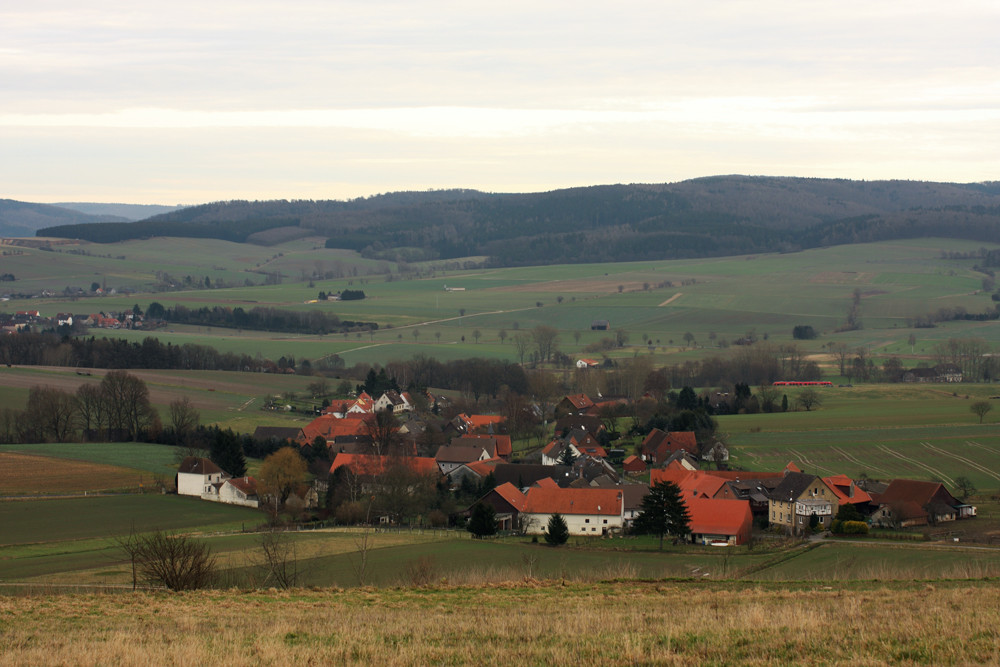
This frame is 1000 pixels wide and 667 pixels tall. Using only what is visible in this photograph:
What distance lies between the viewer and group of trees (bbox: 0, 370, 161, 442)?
6000cm

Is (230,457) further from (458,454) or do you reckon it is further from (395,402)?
(395,402)

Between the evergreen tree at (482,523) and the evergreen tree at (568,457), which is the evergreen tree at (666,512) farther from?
the evergreen tree at (568,457)

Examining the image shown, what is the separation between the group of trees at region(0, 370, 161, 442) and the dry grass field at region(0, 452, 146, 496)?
32.2ft

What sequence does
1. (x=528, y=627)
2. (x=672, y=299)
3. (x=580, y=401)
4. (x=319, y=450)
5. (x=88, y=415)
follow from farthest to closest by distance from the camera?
(x=672, y=299) → (x=580, y=401) → (x=88, y=415) → (x=319, y=450) → (x=528, y=627)

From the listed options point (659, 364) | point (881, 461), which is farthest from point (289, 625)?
point (659, 364)

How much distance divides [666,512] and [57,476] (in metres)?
27.1

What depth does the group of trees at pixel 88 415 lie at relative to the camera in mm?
60000

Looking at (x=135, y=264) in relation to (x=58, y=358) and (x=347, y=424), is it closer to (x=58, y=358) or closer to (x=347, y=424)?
(x=58, y=358)

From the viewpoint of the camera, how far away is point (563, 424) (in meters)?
65.4

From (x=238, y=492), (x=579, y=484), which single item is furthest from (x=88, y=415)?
(x=579, y=484)

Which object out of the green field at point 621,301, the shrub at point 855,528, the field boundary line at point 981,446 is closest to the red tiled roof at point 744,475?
the shrub at point 855,528

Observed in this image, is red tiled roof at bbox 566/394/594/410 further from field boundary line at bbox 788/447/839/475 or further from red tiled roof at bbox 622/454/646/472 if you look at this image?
field boundary line at bbox 788/447/839/475

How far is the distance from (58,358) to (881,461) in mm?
66147

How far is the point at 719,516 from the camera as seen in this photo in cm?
3866
